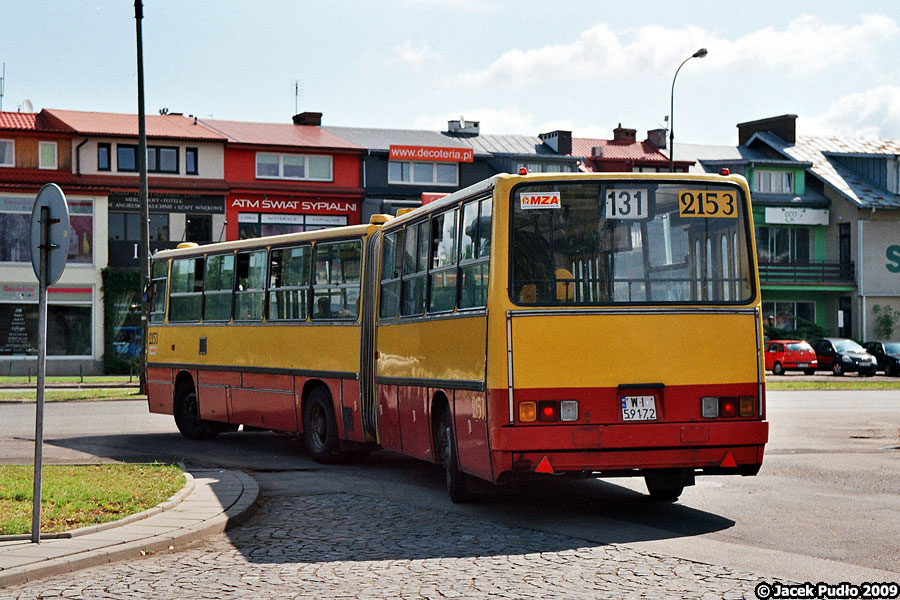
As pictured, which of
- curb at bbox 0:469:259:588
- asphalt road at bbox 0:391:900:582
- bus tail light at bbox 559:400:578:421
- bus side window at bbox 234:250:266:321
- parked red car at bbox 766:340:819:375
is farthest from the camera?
parked red car at bbox 766:340:819:375

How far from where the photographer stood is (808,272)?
6619 centimetres

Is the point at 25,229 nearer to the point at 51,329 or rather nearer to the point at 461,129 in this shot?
the point at 51,329

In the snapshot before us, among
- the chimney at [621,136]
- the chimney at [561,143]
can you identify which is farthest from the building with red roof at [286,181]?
the chimney at [621,136]

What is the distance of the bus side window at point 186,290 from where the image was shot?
64.7 feet

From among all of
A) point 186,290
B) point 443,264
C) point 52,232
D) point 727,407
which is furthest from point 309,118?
point 52,232

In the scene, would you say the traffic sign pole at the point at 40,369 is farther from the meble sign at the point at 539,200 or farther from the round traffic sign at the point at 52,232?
the meble sign at the point at 539,200

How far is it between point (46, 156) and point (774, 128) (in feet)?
134

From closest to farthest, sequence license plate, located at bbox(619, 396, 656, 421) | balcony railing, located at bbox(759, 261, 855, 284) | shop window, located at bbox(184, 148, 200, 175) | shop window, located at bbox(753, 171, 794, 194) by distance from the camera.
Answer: license plate, located at bbox(619, 396, 656, 421), shop window, located at bbox(184, 148, 200, 175), balcony railing, located at bbox(759, 261, 855, 284), shop window, located at bbox(753, 171, 794, 194)

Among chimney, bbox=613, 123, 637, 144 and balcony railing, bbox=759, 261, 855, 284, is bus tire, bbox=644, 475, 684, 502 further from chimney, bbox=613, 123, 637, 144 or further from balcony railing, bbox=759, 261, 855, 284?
chimney, bbox=613, 123, 637, 144

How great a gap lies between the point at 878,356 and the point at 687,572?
47.4 m

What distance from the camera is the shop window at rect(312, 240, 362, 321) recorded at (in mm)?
15375

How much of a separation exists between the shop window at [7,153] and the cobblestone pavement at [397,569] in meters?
45.2

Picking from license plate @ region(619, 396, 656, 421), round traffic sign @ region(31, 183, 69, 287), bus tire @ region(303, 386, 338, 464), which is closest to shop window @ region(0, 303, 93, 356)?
bus tire @ region(303, 386, 338, 464)

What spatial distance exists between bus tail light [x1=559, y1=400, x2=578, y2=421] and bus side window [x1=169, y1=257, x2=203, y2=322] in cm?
1027
